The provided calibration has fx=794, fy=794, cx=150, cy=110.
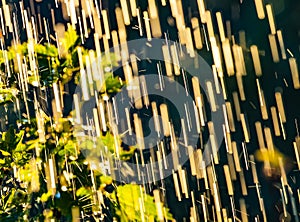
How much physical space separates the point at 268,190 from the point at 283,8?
1.71 meters

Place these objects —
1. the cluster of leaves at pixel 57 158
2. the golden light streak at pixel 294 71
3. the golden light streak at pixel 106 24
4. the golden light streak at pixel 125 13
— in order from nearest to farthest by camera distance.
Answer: the cluster of leaves at pixel 57 158, the golden light streak at pixel 294 71, the golden light streak at pixel 106 24, the golden light streak at pixel 125 13

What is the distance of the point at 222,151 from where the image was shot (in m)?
7.64

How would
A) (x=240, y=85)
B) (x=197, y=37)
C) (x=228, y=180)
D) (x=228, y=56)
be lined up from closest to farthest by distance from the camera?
1. (x=240, y=85)
2. (x=228, y=56)
3. (x=228, y=180)
4. (x=197, y=37)

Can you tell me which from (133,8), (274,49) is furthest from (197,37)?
(274,49)

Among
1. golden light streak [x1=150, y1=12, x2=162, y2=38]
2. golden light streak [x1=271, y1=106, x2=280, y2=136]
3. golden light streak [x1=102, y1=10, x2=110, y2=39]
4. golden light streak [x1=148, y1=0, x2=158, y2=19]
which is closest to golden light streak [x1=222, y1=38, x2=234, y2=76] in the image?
golden light streak [x1=271, y1=106, x2=280, y2=136]

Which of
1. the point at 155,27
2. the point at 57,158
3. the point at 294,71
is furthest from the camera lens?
the point at 155,27

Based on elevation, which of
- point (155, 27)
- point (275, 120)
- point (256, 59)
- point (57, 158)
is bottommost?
point (57, 158)

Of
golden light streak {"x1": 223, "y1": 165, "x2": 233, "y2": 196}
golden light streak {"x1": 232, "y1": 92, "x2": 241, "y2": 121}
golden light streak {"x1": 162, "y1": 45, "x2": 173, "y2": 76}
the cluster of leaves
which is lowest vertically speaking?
the cluster of leaves

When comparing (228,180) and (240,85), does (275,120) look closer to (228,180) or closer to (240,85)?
(240,85)

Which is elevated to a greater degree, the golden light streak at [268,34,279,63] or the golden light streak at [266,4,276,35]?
the golden light streak at [266,4,276,35]

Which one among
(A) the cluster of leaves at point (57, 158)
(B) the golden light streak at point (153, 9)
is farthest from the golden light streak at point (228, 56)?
(A) the cluster of leaves at point (57, 158)

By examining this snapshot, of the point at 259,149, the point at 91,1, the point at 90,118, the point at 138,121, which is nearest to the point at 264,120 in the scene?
the point at 259,149

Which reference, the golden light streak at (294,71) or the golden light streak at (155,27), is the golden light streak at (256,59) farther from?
the golden light streak at (155,27)

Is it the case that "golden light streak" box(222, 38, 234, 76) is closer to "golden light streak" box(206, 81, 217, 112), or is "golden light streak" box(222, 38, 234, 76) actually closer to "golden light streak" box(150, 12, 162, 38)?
"golden light streak" box(206, 81, 217, 112)
